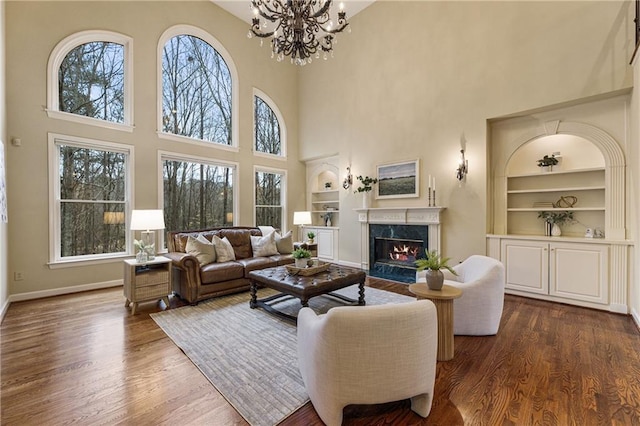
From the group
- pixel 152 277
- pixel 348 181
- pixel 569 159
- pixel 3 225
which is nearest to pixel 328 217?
pixel 348 181

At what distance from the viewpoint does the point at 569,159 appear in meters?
4.11

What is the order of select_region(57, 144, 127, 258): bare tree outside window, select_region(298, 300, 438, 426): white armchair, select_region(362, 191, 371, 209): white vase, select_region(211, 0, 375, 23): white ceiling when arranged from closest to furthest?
select_region(298, 300, 438, 426): white armchair
select_region(57, 144, 127, 258): bare tree outside window
select_region(211, 0, 375, 23): white ceiling
select_region(362, 191, 371, 209): white vase

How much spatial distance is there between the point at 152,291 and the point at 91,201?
7.06 feet

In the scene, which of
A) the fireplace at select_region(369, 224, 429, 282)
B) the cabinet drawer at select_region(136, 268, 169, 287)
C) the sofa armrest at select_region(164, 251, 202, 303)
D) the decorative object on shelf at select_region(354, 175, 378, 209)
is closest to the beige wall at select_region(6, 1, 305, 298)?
the cabinet drawer at select_region(136, 268, 169, 287)

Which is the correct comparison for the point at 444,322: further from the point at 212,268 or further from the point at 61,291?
the point at 61,291

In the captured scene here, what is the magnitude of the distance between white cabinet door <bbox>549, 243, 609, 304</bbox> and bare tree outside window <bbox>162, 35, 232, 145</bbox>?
20.7 ft

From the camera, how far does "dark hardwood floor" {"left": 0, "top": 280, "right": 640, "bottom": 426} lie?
5.70ft

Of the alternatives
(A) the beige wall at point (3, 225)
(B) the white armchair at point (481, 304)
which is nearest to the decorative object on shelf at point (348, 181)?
(B) the white armchair at point (481, 304)

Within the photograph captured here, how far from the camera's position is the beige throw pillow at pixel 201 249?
→ 164 inches

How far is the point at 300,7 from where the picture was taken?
3.15 metres

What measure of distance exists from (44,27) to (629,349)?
8.10 meters

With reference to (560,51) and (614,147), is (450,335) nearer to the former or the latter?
(614,147)

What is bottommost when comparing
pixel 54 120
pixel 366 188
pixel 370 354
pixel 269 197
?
pixel 370 354

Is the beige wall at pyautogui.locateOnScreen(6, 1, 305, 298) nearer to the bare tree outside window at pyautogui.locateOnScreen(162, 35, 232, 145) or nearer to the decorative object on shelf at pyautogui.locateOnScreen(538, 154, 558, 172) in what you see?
the bare tree outside window at pyautogui.locateOnScreen(162, 35, 232, 145)
